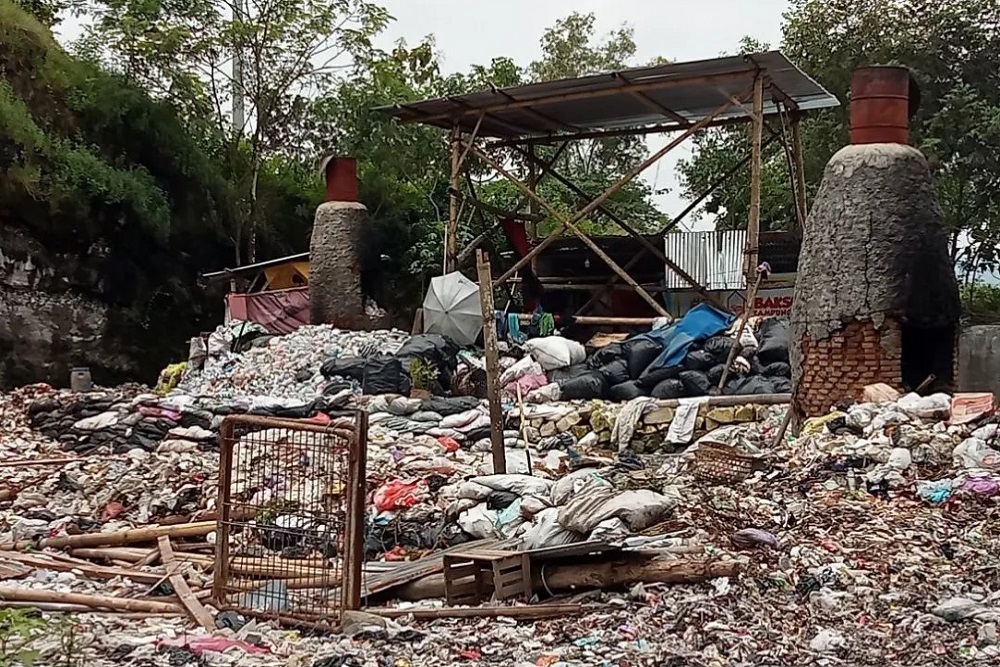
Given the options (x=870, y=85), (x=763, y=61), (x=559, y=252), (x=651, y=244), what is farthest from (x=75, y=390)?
(x=870, y=85)

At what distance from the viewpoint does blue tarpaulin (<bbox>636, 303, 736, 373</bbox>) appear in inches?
483

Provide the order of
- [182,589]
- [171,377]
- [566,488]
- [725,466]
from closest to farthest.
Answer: [182,589], [566,488], [725,466], [171,377]

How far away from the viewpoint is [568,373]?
496 inches

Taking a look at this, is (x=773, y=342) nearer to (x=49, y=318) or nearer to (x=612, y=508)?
(x=612, y=508)

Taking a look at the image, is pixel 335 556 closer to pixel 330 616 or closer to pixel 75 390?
pixel 330 616

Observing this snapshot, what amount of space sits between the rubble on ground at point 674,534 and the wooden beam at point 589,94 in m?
4.40

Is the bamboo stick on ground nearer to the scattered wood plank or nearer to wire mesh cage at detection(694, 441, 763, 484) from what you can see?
the scattered wood plank

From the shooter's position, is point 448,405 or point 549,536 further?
point 448,405

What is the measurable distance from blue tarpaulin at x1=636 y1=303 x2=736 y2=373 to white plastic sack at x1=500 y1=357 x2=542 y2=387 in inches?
53.1

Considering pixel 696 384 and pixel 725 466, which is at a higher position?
pixel 696 384

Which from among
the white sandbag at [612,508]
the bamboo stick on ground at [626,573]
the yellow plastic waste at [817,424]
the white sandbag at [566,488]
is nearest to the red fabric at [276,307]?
the yellow plastic waste at [817,424]

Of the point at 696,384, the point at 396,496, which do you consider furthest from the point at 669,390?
the point at 396,496

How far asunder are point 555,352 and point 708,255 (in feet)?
19.1

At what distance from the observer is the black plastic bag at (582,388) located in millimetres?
11922
